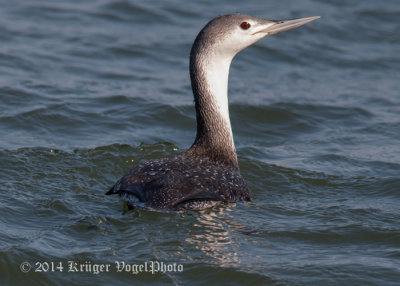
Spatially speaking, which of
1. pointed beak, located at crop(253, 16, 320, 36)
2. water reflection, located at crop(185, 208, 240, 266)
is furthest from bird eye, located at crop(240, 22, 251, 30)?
water reflection, located at crop(185, 208, 240, 266)

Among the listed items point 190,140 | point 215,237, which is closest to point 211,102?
point 215,237

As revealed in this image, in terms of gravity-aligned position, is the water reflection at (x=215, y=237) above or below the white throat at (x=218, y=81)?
→ below

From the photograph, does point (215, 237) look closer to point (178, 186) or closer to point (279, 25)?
point (178, 186)

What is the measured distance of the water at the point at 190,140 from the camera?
559cm

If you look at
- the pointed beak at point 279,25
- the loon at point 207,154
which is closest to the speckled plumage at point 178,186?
the loon at point 207,154

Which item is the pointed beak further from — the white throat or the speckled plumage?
the speckled plumage

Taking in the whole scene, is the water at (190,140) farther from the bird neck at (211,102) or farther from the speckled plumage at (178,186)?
the bird neck at (211,102)

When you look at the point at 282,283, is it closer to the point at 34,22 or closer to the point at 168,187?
the point at 168,187

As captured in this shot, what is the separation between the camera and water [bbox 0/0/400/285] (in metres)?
5.59

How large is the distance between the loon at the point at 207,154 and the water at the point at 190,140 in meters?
0.17

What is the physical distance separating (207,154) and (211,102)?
523mm

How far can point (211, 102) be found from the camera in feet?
22.9

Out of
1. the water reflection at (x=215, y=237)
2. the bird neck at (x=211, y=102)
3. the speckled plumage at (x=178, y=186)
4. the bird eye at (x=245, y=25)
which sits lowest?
the water reflection at (x=215, y=237)

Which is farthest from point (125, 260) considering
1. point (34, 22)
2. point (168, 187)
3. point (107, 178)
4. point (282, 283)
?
point (34, 22)
